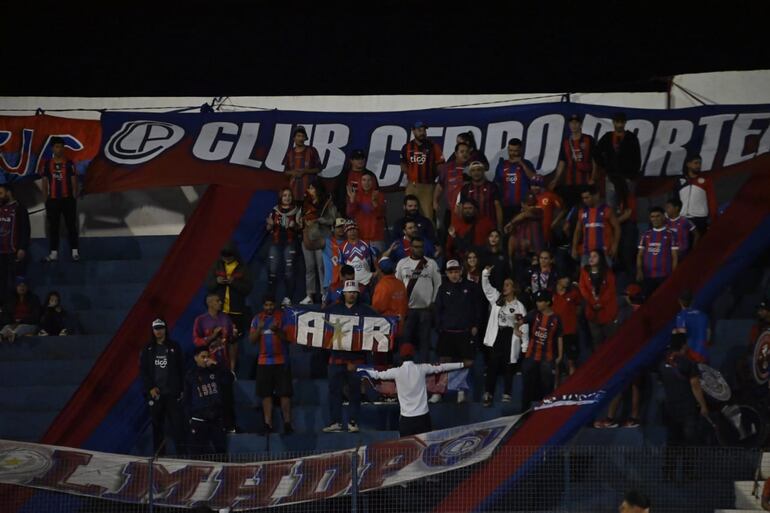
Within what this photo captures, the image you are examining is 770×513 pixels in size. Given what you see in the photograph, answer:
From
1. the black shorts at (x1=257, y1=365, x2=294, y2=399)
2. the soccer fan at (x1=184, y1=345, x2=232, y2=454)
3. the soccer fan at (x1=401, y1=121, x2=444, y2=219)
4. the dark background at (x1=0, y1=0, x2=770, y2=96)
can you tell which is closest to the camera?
the soccer fan at (x1=184, y1=345, x2=232, y2=454)

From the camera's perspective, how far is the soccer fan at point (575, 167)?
59.2ft

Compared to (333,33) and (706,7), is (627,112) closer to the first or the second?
(706,7)

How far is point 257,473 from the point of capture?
1316 centimetres

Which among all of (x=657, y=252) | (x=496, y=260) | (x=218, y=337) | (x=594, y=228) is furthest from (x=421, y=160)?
(x=218, y=337)

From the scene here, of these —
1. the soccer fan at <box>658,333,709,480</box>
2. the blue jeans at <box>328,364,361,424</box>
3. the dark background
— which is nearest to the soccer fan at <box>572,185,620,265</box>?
the soccer fan at <box>658,333,709,480</box>

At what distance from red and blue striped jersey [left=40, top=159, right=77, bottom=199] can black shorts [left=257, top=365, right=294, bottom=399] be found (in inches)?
180

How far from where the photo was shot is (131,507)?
13.3 m

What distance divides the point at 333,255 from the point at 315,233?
1.81ft

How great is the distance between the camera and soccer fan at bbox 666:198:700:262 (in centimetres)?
1680

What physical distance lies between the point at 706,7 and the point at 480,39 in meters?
2.96

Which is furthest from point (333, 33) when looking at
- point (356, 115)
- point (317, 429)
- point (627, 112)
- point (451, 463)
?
point (451, 463)

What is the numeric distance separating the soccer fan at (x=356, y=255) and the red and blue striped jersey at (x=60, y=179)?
13.4 feet

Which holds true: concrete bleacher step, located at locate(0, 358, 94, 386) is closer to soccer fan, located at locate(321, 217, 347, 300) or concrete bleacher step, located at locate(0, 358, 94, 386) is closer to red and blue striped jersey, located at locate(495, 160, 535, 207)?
soccer fan, located at locate(321, 217, 347, 300)

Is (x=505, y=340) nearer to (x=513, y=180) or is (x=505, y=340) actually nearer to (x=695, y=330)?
(x=695, y=330)
